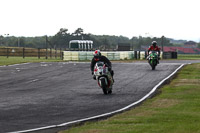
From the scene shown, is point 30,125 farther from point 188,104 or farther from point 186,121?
point 188,104

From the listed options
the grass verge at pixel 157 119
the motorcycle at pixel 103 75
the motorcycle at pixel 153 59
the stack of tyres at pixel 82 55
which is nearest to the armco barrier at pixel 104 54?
the stack of tyres at pixel 82 55

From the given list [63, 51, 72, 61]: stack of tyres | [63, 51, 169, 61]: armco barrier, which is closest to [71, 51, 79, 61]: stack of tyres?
[63, 51, 169, 61]: armco barrier

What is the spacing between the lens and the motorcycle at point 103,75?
750 inches

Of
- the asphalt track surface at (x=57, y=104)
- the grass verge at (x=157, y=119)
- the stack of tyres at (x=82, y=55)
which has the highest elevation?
the stack of tyres at (x=82, y=55)

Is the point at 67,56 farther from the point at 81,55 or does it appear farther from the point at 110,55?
the point at 110,55

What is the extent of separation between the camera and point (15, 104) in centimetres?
1557

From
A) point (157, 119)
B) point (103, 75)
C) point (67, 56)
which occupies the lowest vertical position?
point (157, 119)

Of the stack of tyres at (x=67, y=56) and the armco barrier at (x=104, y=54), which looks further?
the stack of tyres at (x=67, y=56)

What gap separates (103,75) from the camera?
19.2 meters

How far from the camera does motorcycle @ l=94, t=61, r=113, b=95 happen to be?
62.5 feet

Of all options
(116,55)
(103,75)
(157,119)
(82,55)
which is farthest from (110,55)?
(157,119)

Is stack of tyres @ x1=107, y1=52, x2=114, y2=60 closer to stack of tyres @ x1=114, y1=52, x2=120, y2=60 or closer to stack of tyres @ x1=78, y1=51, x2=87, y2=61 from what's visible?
stack of tyres @ x1=114, y1=52, x2=120, y2=60

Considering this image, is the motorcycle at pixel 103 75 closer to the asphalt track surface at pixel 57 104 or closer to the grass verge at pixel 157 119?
the asphalt track surface at pixel 57 104

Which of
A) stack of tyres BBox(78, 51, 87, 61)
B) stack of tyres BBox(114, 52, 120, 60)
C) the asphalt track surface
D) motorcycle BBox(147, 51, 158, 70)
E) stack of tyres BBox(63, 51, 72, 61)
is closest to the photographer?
the asphalt track surface
